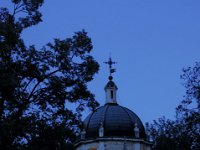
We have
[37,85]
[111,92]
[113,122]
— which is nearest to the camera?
[37,85]

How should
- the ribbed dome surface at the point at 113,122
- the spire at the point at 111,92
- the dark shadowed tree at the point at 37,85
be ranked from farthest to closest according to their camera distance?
the spire at the point at 111,92
the ribbed dome surface at the point at 113,122
the dark shadowed tree at the point at 37,85

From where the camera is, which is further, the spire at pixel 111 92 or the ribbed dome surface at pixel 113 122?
the spire at pixel 111 92

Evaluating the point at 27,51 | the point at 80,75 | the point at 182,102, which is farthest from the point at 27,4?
the point at 182,102

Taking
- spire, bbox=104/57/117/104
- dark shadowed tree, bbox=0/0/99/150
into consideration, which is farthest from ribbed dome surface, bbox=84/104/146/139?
dark shadowed tree, bbox=0/0/99/150

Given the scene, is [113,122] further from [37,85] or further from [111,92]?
[37,85]

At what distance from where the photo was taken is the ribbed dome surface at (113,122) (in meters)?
48.0

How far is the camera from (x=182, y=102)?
26109mm

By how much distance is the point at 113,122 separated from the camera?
160 feet

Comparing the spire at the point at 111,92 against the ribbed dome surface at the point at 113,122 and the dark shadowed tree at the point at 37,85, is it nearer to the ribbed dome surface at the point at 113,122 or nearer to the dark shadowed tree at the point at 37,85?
the ribbed dome surface at the point at 113,122

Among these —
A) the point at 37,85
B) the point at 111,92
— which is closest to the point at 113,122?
the point at 111,92

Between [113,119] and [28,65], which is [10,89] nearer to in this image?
[28,65]

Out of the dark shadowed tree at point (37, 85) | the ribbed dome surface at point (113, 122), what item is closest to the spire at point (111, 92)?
the ribbed dome surface at point (113, 122)

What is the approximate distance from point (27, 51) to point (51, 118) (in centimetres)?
346

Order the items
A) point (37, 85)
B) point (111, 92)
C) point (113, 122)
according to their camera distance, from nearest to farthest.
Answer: point (37, 85) → point (113, 122) → point (111, 92)
